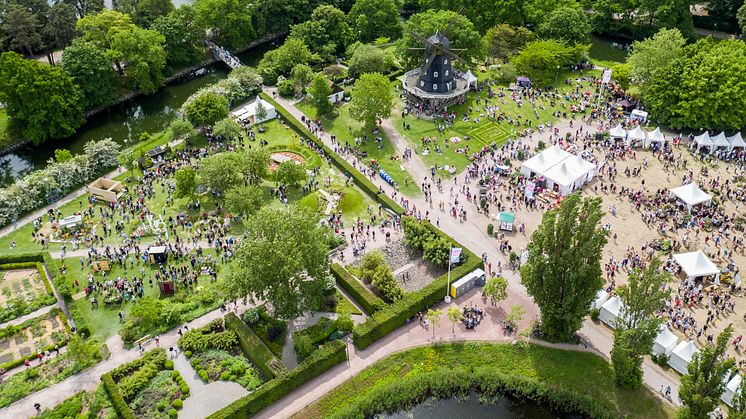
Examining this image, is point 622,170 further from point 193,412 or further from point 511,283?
point 193,412

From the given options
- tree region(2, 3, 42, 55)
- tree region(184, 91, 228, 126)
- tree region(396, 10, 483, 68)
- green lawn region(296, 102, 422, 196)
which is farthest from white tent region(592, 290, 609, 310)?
tree region(2, 3, 42, 55)

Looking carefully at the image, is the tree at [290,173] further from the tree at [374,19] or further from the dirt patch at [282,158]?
the tree at [374,19]

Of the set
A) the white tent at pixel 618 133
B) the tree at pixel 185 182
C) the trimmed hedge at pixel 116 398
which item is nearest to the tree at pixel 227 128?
the tree at pixel 185 182

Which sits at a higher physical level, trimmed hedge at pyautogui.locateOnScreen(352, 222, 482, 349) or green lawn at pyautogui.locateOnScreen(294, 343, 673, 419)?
trimmed hedge at pyautogui.locateOnScreen(352, 222, 482, 349)

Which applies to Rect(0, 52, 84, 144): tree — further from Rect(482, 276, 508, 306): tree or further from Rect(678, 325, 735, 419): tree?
Rect(678, 325, 735, 419): tree

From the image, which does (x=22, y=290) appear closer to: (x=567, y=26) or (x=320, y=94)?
(x=320, y=94)
